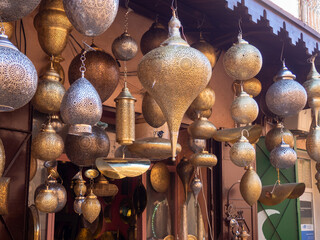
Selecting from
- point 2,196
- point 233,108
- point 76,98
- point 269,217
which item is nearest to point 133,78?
point 233,108

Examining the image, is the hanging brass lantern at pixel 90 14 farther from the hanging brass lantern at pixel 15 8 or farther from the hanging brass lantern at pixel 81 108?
the hanging brass lantern at pixel 81 108

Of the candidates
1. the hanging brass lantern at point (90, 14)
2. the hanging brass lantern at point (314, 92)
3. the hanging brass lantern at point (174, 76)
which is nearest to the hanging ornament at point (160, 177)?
the hanging brass lantern at point (314, 92)

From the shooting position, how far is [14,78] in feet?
4.30

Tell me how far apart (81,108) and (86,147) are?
19.5 inches

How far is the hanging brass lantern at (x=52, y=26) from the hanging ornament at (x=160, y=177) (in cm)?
214

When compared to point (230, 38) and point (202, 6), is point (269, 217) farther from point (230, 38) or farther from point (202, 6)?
point (202, 6)

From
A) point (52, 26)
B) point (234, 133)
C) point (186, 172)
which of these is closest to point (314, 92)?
point (234, 133)

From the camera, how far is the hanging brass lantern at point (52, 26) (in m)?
1.97

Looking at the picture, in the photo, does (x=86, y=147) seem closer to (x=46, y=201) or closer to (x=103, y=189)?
(x=46, y=201)

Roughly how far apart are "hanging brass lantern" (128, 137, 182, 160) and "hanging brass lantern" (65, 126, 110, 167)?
20cm

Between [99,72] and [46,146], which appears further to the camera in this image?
[99,72]

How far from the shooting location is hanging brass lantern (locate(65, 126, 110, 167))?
2137 mm

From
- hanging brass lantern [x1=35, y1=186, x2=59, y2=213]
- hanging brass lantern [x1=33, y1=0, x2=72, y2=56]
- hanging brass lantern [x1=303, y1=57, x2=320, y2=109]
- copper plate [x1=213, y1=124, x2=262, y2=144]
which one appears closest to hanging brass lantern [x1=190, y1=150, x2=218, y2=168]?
copper plate [x1=213, y1=124, x2=262, y2=144]

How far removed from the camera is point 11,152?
273 cm
